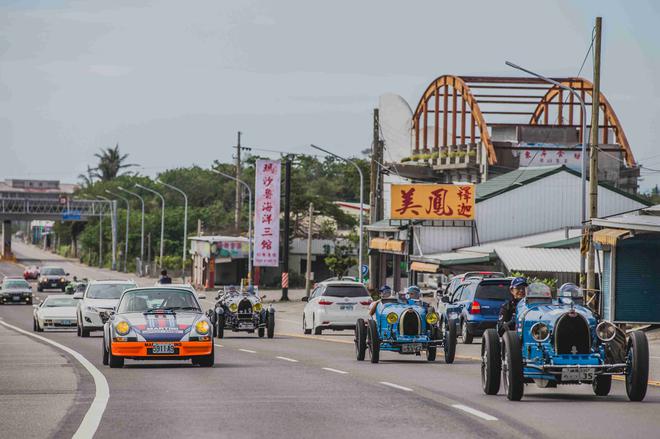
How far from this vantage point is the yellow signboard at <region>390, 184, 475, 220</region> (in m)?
62.8

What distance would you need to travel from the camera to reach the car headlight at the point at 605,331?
53.7ft

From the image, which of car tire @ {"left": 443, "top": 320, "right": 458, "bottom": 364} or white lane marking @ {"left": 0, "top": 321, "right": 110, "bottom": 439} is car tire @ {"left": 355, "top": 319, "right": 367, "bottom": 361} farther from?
white lane marking @ {"left": 0, "top": 321, "right": 110, "bottom": 439}

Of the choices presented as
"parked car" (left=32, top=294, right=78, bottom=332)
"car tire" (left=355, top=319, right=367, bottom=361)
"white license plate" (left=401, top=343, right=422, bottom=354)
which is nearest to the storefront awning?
"parked car" (left=32, top=294, right=78, bottom=332)

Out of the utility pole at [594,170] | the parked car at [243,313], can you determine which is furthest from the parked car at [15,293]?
the utility pole at [594,170]

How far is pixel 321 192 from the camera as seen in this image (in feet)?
546

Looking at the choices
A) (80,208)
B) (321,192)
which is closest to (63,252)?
(80,208)

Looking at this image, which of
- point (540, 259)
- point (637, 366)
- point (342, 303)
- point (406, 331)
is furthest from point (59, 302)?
point (637, 366)

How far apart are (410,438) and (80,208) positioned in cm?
15700

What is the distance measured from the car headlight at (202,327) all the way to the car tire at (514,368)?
768 centimetres

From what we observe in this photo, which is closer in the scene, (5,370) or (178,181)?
(5,370)

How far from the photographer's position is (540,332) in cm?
1681

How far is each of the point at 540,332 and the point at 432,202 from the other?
4635 cm

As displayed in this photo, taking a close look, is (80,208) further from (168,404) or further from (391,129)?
(168,404)

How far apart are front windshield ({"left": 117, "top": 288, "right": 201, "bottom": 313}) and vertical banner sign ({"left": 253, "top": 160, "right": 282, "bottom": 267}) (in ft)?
160
